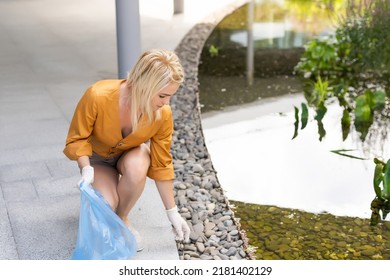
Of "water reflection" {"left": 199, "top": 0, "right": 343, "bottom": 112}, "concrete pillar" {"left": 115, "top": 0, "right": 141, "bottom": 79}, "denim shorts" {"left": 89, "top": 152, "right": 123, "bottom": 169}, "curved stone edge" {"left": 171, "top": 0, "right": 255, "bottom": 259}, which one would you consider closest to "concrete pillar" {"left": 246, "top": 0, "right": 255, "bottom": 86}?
"water reflection" {"left": 199, "top": 0, "right": 343, "bottom": 112}

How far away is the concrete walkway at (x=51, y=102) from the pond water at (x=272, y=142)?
750 millimetres

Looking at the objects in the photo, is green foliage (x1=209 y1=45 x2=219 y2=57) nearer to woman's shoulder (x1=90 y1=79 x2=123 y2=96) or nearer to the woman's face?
woman's shoulder (x1=90 y1=79 x2=123 y2=96)

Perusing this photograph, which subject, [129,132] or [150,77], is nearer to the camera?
[150,77]

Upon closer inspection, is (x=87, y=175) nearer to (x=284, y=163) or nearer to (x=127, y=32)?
(x=284, y=163)

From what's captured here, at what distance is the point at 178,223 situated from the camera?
3.28 metres

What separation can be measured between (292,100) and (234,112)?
0.57 metres

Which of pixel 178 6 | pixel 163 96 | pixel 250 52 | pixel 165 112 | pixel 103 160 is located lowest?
pixel 250 52

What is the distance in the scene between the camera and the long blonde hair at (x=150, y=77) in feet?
9.58

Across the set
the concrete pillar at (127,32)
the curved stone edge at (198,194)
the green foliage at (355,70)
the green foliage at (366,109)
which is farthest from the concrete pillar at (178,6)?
the green foliage at (366,109)

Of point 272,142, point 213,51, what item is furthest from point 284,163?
point 213,51

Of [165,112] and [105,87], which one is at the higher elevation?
[105,87]

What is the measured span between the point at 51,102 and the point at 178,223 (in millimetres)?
2412

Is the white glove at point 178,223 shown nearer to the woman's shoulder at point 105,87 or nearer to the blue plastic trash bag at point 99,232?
the blue plastic trash bag at point 99,232

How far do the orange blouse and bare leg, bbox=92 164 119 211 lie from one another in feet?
0.31
